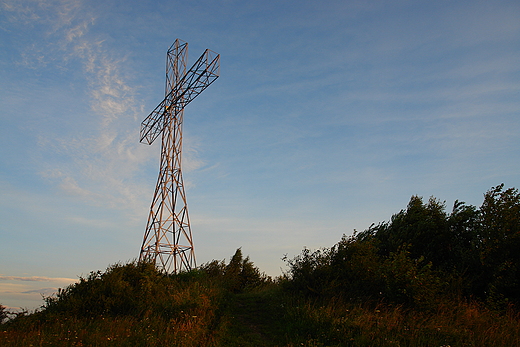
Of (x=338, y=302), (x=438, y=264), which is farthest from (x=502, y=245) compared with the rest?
(x=338, y=302)

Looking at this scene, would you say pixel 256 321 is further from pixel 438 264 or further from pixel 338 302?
pixel 438 264

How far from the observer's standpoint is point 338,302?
12.9 m

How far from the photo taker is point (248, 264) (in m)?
24.8

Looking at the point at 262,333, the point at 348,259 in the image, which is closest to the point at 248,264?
the point at 348,259

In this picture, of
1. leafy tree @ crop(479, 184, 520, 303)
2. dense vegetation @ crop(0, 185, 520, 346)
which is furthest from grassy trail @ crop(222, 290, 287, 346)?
leafy tree @ crop(479, 184, 520, 303)

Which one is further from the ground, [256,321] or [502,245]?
[502,245]

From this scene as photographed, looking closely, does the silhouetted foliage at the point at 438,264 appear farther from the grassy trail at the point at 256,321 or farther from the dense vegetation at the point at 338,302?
the grassy trail at the point at 256,321

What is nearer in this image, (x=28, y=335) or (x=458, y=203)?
(x=28, y=335)

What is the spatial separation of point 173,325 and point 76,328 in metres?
2.62

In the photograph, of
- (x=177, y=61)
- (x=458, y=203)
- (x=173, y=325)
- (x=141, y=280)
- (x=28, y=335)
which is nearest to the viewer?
(x=28, y=335)

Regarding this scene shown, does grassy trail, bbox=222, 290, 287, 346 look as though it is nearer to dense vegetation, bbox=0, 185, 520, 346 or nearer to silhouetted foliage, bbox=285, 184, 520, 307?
dense vegetation, bbox=0, 185, 520, 346

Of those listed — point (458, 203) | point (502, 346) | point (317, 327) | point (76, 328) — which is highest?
point (458, 203)

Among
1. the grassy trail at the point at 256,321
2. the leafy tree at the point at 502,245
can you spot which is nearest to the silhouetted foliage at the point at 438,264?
the leafy tree at the point at 502,245

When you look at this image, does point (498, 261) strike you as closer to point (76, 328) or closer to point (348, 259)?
point (348, 259)
